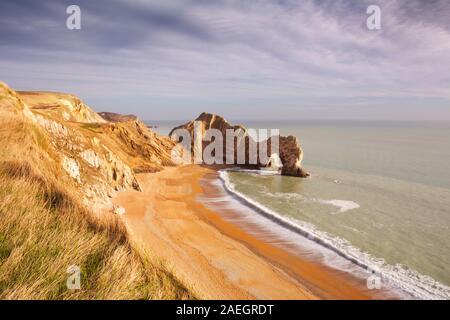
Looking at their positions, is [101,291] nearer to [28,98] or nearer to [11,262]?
[11,262]

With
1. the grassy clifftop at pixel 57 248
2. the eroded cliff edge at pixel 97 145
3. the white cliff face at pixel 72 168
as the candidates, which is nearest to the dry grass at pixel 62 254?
the grassy clifftop at pixel 57 248

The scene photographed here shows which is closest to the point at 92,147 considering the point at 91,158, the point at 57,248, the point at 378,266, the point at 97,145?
the point at 91,158

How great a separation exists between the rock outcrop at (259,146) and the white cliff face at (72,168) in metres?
30.1

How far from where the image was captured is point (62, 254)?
471 cm

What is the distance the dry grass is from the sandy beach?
1.22m

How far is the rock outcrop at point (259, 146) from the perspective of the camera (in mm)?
44344

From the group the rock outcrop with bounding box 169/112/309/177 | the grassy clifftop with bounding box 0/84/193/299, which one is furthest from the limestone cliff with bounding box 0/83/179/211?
the rock outcrop with bounding box 169/112/309/177

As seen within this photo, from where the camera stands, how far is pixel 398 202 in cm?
2825

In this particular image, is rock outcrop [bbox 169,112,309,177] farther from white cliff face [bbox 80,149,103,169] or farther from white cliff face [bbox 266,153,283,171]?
white cliff face [bbox 80,149,103,169]

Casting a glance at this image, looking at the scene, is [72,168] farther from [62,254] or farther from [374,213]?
[374,213]

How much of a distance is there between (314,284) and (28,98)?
5331 cm

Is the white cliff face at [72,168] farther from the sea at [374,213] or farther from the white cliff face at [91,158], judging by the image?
the sea at [374,213]

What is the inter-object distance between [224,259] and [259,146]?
3691cm
